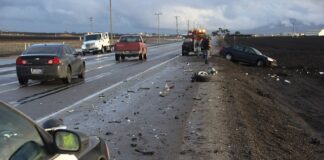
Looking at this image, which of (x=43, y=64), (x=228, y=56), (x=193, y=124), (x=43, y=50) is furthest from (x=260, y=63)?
(x=193, y=124)

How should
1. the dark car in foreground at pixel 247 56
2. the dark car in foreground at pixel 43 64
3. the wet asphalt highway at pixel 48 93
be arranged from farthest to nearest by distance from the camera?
the dark car in foreground at pixel 247 56 → the dark car in foreground at pixel 43 64 → the wet asphalt highway at pixel 48 93

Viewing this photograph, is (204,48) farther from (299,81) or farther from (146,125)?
(146,125)

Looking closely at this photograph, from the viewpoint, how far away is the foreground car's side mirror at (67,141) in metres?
3.57

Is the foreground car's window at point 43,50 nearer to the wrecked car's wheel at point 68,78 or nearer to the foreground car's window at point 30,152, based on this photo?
the wrecked car's wheel at point 68,78

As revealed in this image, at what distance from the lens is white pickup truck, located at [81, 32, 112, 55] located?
59156mm

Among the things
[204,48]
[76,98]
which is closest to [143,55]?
[204,48]

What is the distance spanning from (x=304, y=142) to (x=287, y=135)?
519mm

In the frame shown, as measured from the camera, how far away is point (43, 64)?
2084cm

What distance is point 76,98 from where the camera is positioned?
16.1m

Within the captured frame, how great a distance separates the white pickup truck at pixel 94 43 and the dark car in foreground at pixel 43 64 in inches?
1449

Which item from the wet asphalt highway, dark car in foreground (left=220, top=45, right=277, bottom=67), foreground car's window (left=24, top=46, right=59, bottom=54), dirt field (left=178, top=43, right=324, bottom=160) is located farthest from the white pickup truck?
dirt field (left=178, top=43, right=324, bottom=160)

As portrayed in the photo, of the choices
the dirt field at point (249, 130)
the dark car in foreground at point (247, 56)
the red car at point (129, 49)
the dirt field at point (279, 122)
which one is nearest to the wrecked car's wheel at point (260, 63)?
Answer: the dark car in foreground at point (247, 56)

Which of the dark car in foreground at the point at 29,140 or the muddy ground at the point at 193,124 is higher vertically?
the dark car in foreground at the point at 29,140

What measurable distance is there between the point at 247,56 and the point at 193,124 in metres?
31.4
